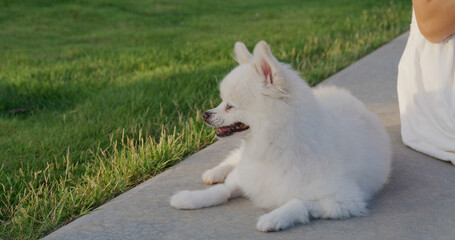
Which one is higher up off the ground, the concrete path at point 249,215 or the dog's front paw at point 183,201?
the dog's front paw at point 183,201

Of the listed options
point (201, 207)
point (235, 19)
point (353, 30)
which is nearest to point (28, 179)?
point (201, 207)

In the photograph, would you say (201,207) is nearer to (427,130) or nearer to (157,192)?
(157,192)

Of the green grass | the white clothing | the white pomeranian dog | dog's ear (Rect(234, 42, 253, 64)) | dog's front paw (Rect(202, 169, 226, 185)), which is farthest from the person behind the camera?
the white clothing

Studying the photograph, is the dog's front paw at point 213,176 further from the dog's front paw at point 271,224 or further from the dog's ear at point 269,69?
the dog's ear at point 269,69

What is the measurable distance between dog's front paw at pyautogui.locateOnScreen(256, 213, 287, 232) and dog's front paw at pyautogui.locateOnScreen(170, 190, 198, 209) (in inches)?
20.7

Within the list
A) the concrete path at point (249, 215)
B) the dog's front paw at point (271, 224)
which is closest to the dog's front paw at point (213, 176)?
the concrete path at point (249, 215)

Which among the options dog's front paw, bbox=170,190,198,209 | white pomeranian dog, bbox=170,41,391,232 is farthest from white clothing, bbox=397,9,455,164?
dog's front paw, bbox=170,190,198,209

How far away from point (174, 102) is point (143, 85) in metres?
0.89

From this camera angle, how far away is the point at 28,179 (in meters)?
4.41

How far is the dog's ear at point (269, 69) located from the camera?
328cm

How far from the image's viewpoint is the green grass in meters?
4.27

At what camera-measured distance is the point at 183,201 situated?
3.63 meters

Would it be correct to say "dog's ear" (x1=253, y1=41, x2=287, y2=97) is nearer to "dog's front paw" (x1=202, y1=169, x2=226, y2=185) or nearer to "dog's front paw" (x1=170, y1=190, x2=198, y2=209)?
"dog's front paw" (x1=170, y1=190, x2=198, y2=209)

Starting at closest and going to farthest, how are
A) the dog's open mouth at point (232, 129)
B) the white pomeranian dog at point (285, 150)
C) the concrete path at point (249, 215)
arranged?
the concrete path at point (249, 215) < the white pomeranian dog at point (285, 150) < the dog's open mouth at point (232, 129)
